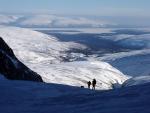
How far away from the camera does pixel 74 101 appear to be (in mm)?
21328

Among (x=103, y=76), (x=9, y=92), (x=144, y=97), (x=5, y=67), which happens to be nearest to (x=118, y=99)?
(x=144, y=97)

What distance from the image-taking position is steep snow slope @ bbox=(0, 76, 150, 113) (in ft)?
60.7

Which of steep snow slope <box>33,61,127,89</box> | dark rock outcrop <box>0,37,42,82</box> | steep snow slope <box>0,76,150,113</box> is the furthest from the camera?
steep snow slope <box>33,61,127,89</box>

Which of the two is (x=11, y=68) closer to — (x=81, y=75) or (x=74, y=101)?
(x=74, y=101)

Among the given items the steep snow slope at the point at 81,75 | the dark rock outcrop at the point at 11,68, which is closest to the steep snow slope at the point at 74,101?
the dark rock outcrop at the point at 11,68

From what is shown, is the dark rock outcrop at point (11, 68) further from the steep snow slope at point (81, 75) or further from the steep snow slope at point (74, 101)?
the steep snow slope at point (81, 75)

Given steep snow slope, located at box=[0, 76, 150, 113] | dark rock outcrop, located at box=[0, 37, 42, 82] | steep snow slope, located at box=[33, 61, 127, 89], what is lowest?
steep snow slope, located at box=[0, 76, 150, 113]

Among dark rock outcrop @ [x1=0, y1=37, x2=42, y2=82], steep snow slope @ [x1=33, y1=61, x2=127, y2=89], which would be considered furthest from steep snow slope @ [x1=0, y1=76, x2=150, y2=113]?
steep snow slope @ [x1=33, y1=61, x2=127, y2=89]

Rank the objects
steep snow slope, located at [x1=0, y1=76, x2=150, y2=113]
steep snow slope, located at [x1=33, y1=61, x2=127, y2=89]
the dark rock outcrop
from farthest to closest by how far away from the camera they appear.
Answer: steep snow slope, located at [x1=33, y1=61, x2=127, y2=89] < the dark rock outcrop < steep snow slope, located at [x1=0, y1=76, x2=150, y2=113]

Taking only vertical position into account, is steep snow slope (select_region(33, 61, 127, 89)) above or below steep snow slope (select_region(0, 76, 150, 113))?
above

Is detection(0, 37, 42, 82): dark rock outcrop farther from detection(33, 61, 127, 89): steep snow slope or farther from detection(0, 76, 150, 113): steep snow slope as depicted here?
detection(33, 61, 127, 89): steep snow slope

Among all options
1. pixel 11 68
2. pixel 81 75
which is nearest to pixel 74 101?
pixel 11 68

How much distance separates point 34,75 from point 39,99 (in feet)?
105

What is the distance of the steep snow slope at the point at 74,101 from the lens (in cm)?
1852
